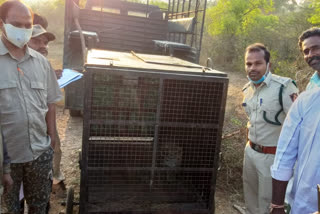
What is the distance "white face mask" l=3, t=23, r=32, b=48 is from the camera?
221cm

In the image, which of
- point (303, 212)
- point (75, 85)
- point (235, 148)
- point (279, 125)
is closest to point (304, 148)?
point (303, 212)

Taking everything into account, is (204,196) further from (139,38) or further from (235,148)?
(139,38)

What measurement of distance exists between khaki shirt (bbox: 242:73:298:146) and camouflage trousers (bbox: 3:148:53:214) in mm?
1938

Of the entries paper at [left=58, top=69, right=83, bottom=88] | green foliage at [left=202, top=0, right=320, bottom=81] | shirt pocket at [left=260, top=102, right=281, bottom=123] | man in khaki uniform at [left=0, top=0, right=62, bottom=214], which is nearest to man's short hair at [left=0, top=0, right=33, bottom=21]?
man in khaki uniform at [left=0, top=0, right=62, bottom=214]

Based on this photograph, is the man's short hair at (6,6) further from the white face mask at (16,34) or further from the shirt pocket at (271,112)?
the shirt pocket at (271,112)

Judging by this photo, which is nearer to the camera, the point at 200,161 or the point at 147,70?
the point at 147,70

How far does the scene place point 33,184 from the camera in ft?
8.16

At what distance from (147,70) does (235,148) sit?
2.81 metres

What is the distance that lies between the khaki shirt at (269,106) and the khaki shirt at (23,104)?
196 centimetres

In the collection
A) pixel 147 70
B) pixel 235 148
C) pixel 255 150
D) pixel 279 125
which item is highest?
pixel 147 70

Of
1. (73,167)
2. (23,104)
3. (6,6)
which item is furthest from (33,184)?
(73,167)

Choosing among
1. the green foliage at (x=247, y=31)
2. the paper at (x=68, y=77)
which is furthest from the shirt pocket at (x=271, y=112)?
the green foliage at (x=247, y=31)

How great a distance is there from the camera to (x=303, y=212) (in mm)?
1794

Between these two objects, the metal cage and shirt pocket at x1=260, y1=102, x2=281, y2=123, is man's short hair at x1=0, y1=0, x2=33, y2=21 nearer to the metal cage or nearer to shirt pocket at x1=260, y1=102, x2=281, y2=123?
the metal cage
